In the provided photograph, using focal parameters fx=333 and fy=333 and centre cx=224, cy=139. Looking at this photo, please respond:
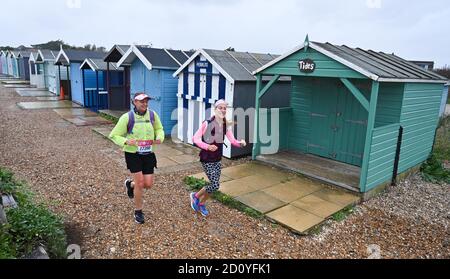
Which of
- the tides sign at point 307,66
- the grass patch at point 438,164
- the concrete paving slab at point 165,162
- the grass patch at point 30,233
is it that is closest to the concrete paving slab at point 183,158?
the concrete paving slab at point 165,162

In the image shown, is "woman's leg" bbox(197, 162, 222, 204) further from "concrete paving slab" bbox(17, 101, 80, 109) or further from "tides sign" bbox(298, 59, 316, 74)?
"concrete paving slab" bbox(17, 101, 80, 109)

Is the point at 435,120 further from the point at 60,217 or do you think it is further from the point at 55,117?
the point at 55,117

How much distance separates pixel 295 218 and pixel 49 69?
24.0m

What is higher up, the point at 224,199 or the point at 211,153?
the point at 211,153

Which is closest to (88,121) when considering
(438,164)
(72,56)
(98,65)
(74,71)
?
(98,65)

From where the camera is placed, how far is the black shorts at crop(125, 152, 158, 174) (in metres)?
4.56

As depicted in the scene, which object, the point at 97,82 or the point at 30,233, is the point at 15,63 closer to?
the point at 97,82

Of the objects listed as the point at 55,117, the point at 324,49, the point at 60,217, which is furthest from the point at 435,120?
the point at 55,117

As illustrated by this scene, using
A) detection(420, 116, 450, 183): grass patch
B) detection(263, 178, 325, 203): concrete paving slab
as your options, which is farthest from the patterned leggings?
detection(420, 116, 450, 183): grass patch

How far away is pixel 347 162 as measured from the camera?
8031 millimetres

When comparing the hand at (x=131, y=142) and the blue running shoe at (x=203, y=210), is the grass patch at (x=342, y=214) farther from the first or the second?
the hand at (x=131, y=142)

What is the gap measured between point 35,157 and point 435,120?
10311 mm

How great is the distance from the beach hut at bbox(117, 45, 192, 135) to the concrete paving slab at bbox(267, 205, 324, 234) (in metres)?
6.54
